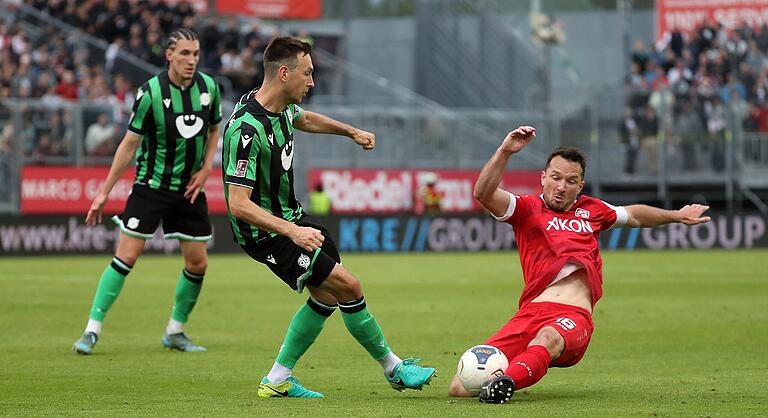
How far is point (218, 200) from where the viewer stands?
3028 centimetres

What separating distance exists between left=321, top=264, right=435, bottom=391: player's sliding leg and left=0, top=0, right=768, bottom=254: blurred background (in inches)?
791

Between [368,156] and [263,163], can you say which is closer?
[263,163]

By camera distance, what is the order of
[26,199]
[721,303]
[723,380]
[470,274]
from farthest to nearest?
[26,199] → [470,274] → [721,303] → [723,380]

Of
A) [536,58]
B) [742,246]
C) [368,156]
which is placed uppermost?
[536,58]

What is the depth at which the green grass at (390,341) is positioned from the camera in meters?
7.95

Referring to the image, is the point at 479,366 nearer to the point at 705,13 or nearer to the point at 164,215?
the point at 164,215

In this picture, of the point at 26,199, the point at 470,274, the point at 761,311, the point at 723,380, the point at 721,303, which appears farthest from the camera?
the point at 26,199

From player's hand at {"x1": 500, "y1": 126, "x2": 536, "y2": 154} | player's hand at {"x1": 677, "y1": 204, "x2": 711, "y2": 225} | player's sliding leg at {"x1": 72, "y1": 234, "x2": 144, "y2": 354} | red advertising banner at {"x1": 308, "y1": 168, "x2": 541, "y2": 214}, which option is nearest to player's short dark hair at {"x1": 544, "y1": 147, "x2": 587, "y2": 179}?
player's hand at {"x1": 500, "y1": 126, "x2": 536, "y2": 154}

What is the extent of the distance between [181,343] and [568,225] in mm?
4181

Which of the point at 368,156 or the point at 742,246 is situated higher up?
the point at 368,156

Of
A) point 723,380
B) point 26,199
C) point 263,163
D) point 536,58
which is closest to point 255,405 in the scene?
point 263,163

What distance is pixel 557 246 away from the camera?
27.9 feet

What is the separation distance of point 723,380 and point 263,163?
3.42m

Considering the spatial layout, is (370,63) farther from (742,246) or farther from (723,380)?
(723,380)
